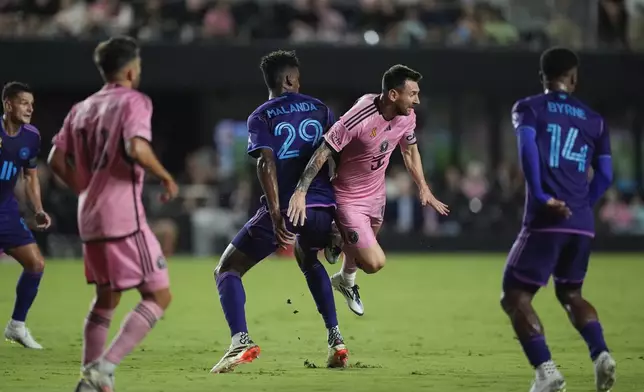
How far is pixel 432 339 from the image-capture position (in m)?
11.6

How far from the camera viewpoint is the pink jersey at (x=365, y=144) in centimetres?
955

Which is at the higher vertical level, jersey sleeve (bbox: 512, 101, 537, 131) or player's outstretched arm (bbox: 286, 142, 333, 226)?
jersey sleeve (bbox: 512, 101, 537, 131)

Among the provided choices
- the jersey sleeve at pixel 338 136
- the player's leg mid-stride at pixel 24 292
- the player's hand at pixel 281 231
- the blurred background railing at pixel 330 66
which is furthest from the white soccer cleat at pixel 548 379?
the blurred background railing at pixel 330 66

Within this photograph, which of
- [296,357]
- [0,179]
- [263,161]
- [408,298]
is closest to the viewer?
[263,161]

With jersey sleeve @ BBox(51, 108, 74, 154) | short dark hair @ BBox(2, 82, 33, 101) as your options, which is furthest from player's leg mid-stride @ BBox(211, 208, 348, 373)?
short dark hair @ BBox(2, 82, 33, 101)

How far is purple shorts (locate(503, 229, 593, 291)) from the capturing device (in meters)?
7.73

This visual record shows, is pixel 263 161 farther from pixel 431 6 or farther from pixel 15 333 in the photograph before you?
pixel 431 6

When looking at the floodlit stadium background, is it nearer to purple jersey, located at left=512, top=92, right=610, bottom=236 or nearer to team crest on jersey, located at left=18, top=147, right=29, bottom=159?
team crest on jersey, located at left=18, top=147, right=29, bottom=159

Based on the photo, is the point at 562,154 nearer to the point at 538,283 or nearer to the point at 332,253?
the point at 538,283

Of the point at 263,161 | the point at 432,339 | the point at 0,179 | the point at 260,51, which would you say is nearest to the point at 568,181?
the point at 263,161

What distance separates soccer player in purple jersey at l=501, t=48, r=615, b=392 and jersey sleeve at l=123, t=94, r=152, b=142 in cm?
225

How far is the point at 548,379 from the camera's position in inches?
297

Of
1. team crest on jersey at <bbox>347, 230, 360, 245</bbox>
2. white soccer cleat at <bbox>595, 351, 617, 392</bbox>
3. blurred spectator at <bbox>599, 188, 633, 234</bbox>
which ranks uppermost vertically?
team crest on jersey at <bbox>347, 230, 360, 245</bbox>

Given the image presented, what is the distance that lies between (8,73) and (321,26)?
246 inches
